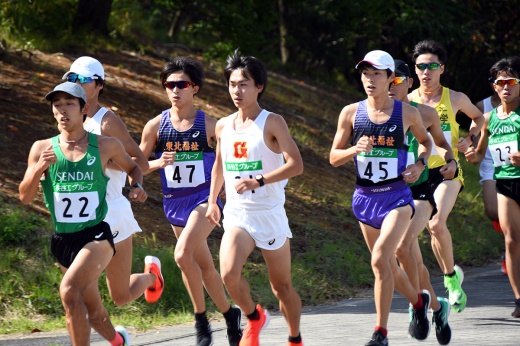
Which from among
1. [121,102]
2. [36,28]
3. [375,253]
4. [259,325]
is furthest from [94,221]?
[36,28]

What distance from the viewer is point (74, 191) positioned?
716 centimetres

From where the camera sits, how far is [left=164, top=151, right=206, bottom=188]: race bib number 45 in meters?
8.76

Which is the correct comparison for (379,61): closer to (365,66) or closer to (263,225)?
(365,66)

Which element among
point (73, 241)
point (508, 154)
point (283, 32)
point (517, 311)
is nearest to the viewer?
point (73, 241)

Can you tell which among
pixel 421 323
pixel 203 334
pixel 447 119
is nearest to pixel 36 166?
pixel 203 334

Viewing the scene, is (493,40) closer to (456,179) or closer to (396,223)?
(456,179)

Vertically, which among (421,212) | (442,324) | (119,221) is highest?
(119,221)

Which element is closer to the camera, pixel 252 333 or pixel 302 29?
pixel 252 333

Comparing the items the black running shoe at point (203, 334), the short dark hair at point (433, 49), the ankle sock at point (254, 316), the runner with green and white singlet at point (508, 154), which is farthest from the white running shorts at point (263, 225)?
the short dark hair at point (433, 49)

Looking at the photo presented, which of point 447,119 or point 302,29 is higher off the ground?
point 302,29

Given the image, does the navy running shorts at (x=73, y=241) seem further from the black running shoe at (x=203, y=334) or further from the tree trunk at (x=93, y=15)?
the tree trunk at (x=93, y=15)

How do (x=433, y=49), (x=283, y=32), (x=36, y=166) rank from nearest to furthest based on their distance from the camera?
(x=36, y=166), (x=433, y=49), (x=283, y=32)

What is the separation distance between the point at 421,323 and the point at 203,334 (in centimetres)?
167

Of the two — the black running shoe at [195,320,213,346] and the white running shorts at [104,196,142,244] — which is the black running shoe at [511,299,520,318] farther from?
the white running shorts at [104,196,142,244]
